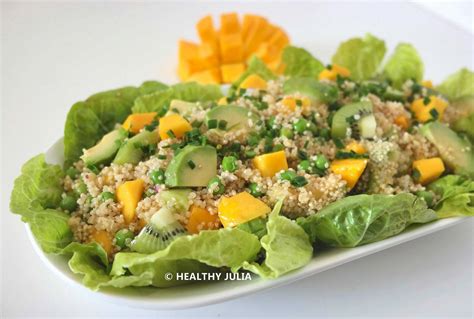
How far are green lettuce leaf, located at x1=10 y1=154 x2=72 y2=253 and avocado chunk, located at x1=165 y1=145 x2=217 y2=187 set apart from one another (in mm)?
530

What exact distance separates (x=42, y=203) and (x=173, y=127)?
0.73 metres

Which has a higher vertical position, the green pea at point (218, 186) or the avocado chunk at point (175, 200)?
the green pea at point (218, 186)

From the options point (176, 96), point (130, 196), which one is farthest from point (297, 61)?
point (130, 196)

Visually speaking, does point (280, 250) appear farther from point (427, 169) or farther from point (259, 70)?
point (259, 70)

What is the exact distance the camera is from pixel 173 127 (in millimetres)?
2826

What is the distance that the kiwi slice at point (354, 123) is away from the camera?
116 inches

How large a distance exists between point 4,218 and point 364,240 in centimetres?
201

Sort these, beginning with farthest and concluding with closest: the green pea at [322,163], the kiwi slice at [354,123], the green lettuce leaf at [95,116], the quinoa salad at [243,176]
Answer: the green lettuce leaf at [95,116] < the kiwi slice at [354,123] < the green pea at [322,163] < the quinoa salad at [243,176]

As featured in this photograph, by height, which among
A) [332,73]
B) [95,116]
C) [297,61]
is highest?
[332,73]

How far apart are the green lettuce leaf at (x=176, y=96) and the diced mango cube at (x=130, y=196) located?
2.31 ft

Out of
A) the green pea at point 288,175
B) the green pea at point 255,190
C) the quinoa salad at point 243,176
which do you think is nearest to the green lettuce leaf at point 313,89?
the quinoa salad at point 243,176

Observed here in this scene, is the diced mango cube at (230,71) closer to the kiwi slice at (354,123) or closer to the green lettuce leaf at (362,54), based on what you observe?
the green lettuce leaf at (362,54)

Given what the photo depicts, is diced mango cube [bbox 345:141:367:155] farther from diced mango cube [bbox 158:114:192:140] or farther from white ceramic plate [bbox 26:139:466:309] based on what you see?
diced mango cube [bbox 158:114:192:140]

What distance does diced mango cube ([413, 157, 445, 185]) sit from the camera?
292cm
